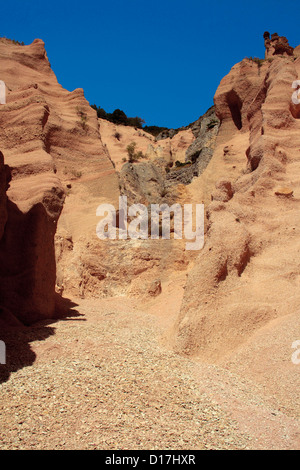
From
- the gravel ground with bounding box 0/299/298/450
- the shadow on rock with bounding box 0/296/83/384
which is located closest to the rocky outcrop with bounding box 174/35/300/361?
the gravel ground with bounding box 0/299/298/450

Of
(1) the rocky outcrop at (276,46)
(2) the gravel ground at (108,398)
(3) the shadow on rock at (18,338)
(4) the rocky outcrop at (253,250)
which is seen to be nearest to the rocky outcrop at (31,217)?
(3) the shadow on rock at (18,338)

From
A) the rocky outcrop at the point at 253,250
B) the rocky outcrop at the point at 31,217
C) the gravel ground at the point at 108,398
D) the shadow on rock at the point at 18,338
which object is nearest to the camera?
the gravel ground at the point at 108,398

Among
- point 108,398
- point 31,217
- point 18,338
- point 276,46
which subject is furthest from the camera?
point 276,46

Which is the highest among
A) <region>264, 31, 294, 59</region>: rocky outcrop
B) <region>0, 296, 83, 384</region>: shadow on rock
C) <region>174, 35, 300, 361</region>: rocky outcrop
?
<region>264, 31, 294, 59</region>: rocky outcrop

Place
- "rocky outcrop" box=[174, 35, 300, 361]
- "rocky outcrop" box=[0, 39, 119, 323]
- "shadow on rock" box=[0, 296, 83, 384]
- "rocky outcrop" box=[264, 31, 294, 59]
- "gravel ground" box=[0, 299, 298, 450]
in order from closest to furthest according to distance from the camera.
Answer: "gravel ground" box=[0, 299, 298, 450]
"shadow on rock" box=[0, 296, 83, 384]
"rocky outcrop" box=[174, 35, 300, 361]
"rocky outcrop" box=[0, 39, 119, 323]
"rocky outcrop" box=[264, 31, 294, 59]

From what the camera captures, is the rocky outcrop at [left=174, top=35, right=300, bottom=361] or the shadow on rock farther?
the rocky outcrop at [left=174, top=35, right=300, bottom=361]

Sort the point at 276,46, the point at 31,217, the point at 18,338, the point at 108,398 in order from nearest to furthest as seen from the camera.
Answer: the point at 108,398, the point at 18,338, the point at 31,217, the point at 276,46

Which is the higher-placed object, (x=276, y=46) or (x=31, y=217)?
(x=276, y=46)

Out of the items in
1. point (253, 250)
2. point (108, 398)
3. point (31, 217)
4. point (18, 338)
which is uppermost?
point (31, 217)

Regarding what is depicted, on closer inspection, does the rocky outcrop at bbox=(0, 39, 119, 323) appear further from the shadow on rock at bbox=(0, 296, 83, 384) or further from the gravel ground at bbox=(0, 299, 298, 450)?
the gravel ground at bbox=(0, 299, 298, 450)

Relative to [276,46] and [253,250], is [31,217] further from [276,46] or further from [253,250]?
[276,46]

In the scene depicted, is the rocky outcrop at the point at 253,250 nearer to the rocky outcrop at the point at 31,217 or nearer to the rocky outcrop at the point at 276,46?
the rocky outcrop at the point at 31,217

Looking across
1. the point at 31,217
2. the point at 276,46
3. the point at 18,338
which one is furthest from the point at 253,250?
the point at 276,46

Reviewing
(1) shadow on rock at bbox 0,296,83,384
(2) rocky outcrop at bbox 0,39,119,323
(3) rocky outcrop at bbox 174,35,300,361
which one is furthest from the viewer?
(2) rocky outcrop at bbox 0,39,119,323
